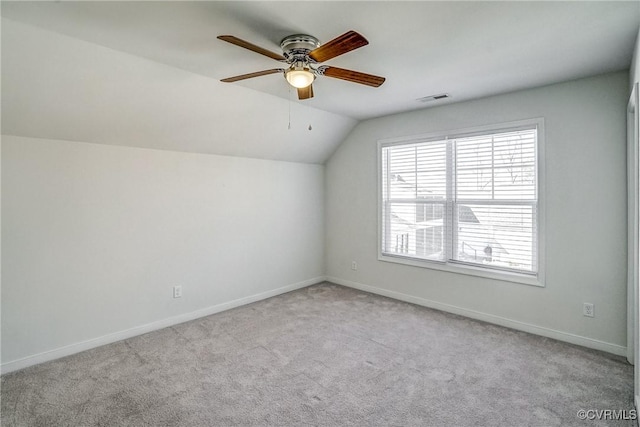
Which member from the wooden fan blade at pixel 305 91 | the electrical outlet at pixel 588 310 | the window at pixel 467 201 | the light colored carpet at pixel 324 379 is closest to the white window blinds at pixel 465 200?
the window at pixel 467 201

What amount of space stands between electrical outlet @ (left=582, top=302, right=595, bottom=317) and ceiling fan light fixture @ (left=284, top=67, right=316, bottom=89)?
3.16m

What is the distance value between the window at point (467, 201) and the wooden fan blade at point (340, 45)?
2348 mm

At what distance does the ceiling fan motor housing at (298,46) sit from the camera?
7.20 feet

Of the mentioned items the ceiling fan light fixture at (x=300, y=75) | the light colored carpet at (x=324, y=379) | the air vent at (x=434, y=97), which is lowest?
the light colored carpet at (x=324, y=379)

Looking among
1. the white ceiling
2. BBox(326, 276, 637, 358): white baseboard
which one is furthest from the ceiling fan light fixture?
BBox(326, 276, 637, 358): white baseboard

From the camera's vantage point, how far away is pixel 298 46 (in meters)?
2.24

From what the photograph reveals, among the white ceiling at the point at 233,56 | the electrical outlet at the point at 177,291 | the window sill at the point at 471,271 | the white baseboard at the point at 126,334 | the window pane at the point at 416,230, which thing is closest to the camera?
the white ceiling at the point at 233,56

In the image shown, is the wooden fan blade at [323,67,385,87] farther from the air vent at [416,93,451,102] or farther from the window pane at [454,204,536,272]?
the window pane at [454,204,536,272]

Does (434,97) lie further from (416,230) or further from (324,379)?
(324,379)

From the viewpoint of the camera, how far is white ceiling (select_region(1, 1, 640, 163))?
6.38ft

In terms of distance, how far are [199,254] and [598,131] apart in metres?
4.18

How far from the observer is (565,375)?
2.54 meters

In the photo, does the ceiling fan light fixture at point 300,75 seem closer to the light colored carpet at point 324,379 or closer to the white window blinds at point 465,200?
the light colored carpet at point 324,379

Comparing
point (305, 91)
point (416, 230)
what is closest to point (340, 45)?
point (305, 91)
